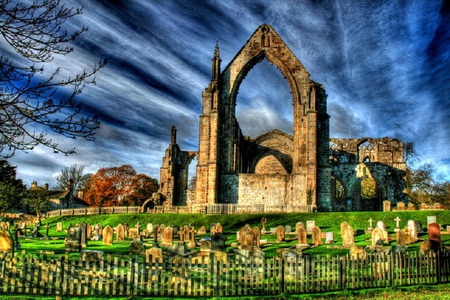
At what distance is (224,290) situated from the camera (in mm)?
10039

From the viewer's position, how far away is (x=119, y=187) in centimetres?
6856

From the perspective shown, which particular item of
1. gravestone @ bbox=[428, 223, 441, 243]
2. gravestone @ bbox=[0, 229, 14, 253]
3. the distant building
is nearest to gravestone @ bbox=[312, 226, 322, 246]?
gravestone @ bbox=[428, 223, 441, 243]

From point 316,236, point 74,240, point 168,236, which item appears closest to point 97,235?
point 168,236

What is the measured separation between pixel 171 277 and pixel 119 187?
6082cm

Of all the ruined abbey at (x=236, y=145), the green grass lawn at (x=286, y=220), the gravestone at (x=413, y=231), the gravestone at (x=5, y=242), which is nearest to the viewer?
the gravestone at (x=5, y=242)

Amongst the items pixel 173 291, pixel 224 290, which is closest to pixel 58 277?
pixel 173 291

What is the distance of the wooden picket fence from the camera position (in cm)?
970

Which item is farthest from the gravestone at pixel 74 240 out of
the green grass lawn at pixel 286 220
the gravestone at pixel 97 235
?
the gravestone at pixel 97 235

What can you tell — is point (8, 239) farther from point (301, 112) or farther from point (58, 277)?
point (301, 112)

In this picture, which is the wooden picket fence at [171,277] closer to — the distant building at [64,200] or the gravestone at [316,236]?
the gravestone at [316,236]

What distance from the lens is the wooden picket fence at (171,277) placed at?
31.8 ft

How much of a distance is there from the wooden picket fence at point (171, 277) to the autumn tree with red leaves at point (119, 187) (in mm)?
57275

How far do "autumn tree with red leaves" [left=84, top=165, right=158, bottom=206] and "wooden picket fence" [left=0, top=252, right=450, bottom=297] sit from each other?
57.3m

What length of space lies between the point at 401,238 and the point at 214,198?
70.2 ft
